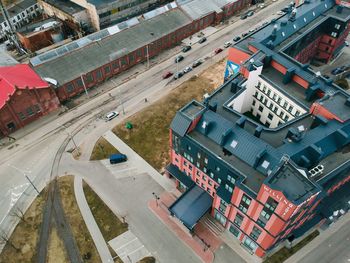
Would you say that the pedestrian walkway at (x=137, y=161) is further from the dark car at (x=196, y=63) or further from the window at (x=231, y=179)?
the dark car at (x=196, y=63)

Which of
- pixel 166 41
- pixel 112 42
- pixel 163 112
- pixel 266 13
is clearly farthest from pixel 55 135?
pixel 266 13

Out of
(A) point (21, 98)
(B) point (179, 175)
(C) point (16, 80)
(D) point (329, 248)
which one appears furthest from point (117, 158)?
(D) point (329, 248)

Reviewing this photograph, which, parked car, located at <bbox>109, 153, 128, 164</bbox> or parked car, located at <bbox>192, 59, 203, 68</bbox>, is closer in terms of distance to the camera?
parked car, located at <bbox>109, 153, 128, 164</bbox>

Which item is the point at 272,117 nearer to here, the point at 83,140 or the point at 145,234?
the point at 145,234

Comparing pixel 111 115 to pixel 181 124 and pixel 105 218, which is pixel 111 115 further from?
pixel 181 124

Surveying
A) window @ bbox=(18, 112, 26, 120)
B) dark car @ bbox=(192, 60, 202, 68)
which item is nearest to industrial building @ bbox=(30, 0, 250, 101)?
window @ bbox=(18, 112, 26, 120)

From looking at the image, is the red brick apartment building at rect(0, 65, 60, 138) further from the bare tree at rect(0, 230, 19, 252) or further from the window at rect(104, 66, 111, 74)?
the bare tree at rect(0, 230, 19, 252)

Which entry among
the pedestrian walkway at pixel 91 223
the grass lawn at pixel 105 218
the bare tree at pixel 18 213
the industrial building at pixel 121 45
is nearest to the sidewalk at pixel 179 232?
the grass lawn at pixel 105 218
